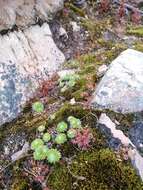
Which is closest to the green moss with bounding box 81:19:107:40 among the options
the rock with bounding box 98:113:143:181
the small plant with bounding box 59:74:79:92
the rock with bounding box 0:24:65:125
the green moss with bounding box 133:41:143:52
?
the green moss with bounding box 133:41:143:52

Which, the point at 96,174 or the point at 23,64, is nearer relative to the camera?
the point at 96,174

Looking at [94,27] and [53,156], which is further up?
[53,156]

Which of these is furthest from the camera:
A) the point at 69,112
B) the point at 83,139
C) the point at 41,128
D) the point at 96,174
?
the point at 69,112

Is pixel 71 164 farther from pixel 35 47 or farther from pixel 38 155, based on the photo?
pixel 35 47

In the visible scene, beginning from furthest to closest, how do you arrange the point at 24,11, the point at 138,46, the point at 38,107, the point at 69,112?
the point at 138,46, the point at 24,11, the point at 38,107, the point at 69,112

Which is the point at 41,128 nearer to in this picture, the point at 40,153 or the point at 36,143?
the point at 36,143

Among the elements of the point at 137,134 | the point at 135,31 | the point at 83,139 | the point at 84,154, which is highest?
the point at 83,139

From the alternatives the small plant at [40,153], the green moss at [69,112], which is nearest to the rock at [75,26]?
the green moss at [69,112]

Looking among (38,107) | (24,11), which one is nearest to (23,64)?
(24,11)
